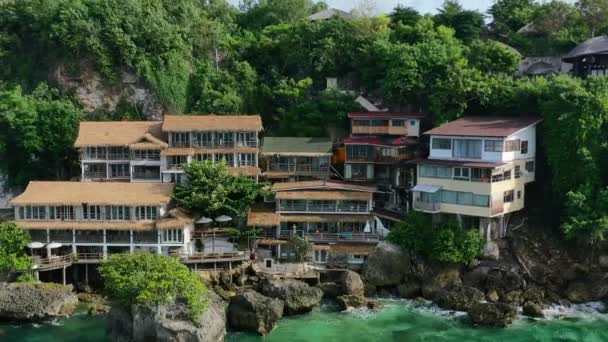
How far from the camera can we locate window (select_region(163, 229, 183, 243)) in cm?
4525

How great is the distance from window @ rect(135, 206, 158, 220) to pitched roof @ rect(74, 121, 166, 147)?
7.10 meters

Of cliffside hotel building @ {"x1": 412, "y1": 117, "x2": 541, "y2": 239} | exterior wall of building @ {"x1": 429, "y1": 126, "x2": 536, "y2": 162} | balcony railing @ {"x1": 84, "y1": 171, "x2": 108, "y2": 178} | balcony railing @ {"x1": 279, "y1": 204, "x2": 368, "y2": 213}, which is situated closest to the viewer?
cliffside hotel building @ {"x1": 412, "y1": 117, "x2": 541, "y2": 239}

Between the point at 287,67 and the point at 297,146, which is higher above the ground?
the point at 287,67

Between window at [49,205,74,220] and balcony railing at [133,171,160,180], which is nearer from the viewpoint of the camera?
window at [49,205,74,220]

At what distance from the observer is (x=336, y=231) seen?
48.0 meters

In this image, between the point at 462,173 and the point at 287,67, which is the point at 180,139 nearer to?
the point at 287,67

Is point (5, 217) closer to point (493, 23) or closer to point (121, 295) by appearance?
point (121, 295)

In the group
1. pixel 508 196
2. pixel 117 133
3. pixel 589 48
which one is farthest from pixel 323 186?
pixel 589 48

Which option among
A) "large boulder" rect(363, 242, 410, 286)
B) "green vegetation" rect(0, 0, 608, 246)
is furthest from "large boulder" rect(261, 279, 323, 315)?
"green vegetation" rect(0, 0, 608, 246)

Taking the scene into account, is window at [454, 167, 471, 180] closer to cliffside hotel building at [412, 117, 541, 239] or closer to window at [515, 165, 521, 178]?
cliffside hotel building at [412, 117, 541, 239]

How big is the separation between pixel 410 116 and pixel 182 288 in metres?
24.4

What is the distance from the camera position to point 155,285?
3453 cm

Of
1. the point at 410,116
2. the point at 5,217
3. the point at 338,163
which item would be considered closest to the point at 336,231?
the point at 338,163

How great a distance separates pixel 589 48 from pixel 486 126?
14.9 metres
